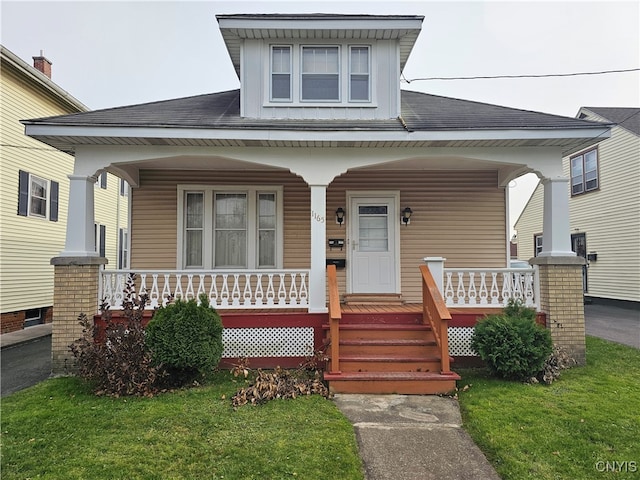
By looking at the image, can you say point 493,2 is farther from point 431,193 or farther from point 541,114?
point 431,193

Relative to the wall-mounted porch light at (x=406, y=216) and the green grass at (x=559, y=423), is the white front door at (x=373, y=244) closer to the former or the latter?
the wall-mounted porch light at (x=406, y=216)

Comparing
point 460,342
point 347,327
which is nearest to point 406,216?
point 460,342

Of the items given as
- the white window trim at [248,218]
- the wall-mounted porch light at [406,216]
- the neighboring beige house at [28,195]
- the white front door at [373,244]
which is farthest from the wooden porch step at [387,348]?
the neighboring beige house at [28,195]

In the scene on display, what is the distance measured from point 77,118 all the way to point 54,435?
4.37 m

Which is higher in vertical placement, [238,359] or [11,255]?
[11,255]

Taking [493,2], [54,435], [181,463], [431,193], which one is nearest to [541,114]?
[431,193]

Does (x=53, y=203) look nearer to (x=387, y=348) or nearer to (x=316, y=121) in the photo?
(x=316, y=121)

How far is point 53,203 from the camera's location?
1156cm

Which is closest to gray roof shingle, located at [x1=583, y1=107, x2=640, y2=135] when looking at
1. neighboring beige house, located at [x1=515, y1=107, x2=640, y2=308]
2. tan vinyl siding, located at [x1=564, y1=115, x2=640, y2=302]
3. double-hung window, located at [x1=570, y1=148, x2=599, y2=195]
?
neighboring beige house, located at [x1=515, y1=107, x2=640, y2=308]

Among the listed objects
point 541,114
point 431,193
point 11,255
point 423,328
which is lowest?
point 423,328

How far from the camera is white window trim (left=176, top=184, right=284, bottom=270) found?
24.1 ft

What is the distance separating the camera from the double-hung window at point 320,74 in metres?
6.80

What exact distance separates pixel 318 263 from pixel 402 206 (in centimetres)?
272

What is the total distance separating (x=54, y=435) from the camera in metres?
3.56
